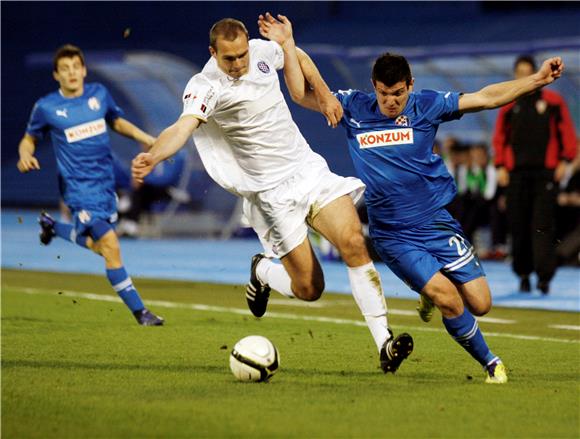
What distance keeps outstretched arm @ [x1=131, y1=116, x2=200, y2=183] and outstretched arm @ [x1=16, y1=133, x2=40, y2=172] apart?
3500 mm

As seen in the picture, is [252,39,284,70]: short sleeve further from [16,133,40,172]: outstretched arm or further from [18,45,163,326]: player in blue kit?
[16,133,40,172]: outstretched arm

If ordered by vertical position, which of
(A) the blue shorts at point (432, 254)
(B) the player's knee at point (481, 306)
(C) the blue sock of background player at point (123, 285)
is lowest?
(C) the blue sock of background player at point (123, 285)

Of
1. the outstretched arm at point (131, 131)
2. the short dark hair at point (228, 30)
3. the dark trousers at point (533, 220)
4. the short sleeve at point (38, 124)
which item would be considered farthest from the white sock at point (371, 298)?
the dark trousers at point (533, 220)

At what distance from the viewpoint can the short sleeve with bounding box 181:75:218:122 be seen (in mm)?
7555

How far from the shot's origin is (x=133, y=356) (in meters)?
8.78

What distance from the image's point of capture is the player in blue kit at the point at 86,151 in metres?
11.1

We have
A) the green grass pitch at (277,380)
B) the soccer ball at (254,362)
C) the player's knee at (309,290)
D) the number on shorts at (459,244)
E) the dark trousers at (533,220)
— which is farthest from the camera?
the dark trousers at (533,220)

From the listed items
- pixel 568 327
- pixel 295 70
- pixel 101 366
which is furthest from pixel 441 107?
pixel 568 327

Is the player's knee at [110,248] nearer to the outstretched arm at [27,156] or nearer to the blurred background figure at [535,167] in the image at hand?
the outstretched arm at [27,156]

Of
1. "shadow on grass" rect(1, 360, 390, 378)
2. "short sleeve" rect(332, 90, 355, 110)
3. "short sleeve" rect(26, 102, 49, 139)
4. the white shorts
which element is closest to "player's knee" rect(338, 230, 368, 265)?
the white shorts

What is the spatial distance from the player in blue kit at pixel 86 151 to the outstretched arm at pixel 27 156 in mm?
11

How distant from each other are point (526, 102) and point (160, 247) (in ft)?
34.2

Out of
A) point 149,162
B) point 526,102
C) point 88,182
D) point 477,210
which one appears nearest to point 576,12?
point 477,210

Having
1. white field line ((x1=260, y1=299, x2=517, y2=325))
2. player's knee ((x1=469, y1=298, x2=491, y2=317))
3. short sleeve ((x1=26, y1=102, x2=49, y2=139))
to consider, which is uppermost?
short sleeve ((x1=26, y1=102, x2=49, y2=139))
